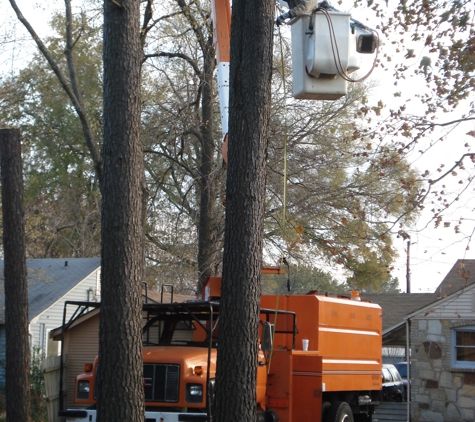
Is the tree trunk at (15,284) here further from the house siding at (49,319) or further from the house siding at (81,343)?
the house siding at (49,319)

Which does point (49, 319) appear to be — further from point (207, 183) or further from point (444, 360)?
point (444, 360)

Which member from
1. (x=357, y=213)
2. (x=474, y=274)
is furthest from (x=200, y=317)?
(x=474, y=274)

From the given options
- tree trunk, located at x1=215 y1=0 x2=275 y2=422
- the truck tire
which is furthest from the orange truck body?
tree trunk, located at x1=215 y1=0 x2=275 y2=422

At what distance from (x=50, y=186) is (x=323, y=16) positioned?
77.5ft

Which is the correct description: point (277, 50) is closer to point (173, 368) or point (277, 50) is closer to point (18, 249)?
point (18, 249)

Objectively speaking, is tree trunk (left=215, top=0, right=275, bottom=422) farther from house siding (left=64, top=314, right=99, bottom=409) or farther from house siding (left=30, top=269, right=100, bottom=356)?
house siding (left=30, top=269, right=100, bottom=356)

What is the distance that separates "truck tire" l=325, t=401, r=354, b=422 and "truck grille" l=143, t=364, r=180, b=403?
138 inches

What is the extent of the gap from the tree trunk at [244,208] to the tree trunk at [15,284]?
5609 mm

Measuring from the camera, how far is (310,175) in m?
20.1

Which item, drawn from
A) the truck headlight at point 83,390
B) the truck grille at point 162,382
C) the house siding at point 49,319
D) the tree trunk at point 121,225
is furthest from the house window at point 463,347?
the tree trunk at point 121,225

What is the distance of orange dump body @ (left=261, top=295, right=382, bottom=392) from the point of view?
11.5 meters

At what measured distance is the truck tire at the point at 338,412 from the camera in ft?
38.8

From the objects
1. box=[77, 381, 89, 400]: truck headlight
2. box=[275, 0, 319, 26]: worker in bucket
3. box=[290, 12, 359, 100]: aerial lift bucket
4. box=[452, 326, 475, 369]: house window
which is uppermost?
box=[275, 0, 319, 26]: worker in bucket

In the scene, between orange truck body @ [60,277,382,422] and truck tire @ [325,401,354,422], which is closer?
orange truck body @ [60,277,382,422]
